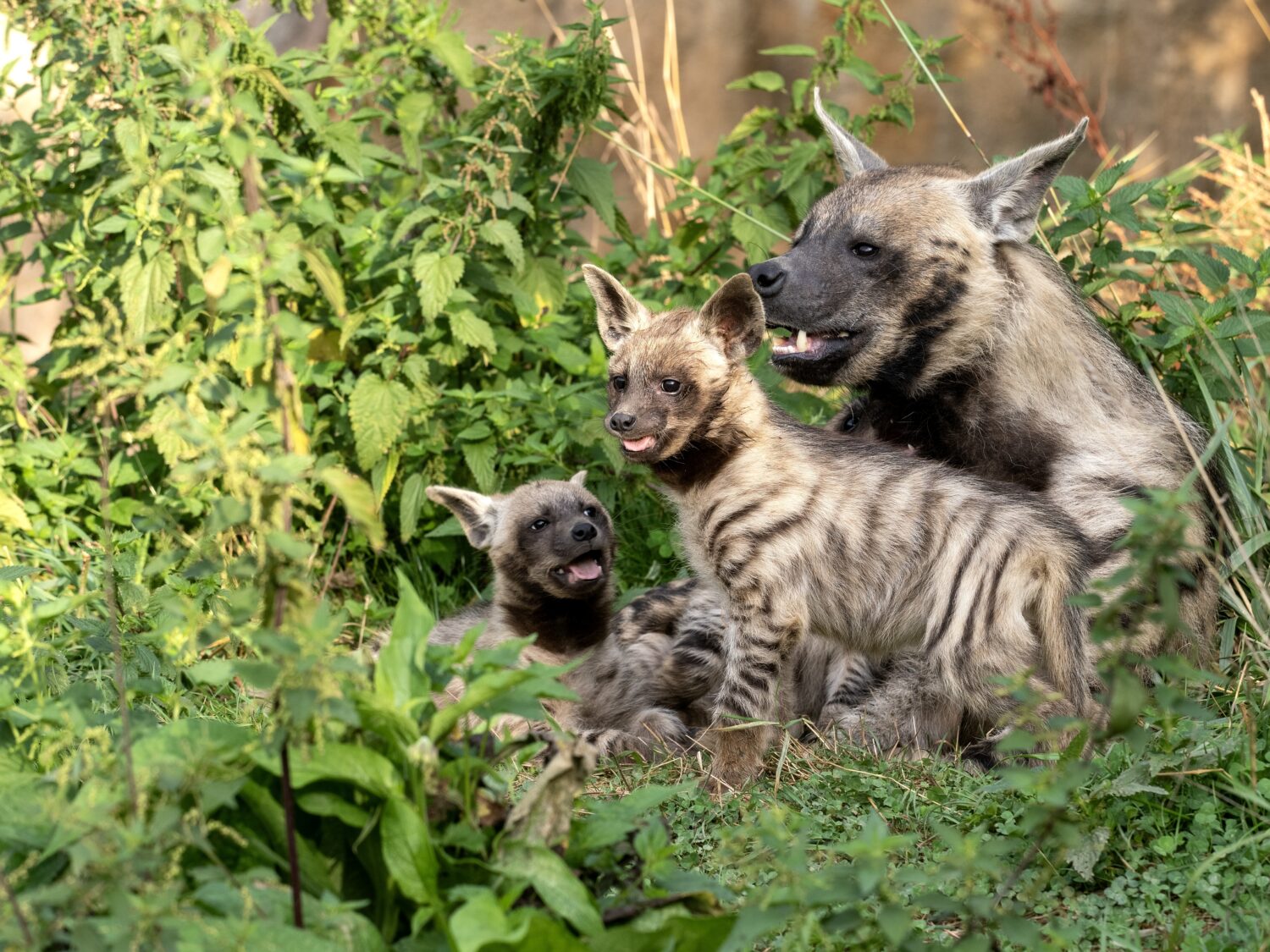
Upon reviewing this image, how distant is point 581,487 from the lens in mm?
5027

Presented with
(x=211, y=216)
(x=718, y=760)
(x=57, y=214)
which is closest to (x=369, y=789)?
(x=718, y=760)

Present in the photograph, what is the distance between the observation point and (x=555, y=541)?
4.76m

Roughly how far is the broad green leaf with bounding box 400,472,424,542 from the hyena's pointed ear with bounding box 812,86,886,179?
194 cm

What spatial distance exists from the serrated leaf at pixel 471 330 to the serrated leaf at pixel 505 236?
0.26 m

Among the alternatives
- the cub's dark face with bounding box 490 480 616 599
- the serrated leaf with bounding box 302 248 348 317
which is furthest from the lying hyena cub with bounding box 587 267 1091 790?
the serrated leaf with bounding box 302 248 348 317

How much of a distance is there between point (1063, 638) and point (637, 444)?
133cm

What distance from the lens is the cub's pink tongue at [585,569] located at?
4.79 meters

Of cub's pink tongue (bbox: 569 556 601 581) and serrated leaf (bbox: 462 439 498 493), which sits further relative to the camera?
serrated leaf (bbox: 462 439 498 493)

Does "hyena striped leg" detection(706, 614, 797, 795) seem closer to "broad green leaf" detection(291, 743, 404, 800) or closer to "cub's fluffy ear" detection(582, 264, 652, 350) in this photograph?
"cub's fluffy ear" detection(582, 264, 652, 350)

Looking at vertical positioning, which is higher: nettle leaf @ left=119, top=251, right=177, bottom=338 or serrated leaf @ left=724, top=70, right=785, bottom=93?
serrated leaf @ left=724, top=70, right=785, bottom=93

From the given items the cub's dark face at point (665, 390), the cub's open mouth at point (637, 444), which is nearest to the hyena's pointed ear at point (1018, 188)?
the cub's dark face at point (665, 390)

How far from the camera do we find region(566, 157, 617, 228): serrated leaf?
5.43 metres

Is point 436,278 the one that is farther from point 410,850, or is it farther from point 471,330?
point 410,850

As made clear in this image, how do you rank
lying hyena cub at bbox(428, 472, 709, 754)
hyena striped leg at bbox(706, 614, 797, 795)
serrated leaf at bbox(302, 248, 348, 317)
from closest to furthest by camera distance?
serrated leaf at bbox(302, 248, 348, 317)
hyena striped leg at bbox(706, 614, 797, 795)
lying hyena cub at bbox(428, 472, 709, 754)
